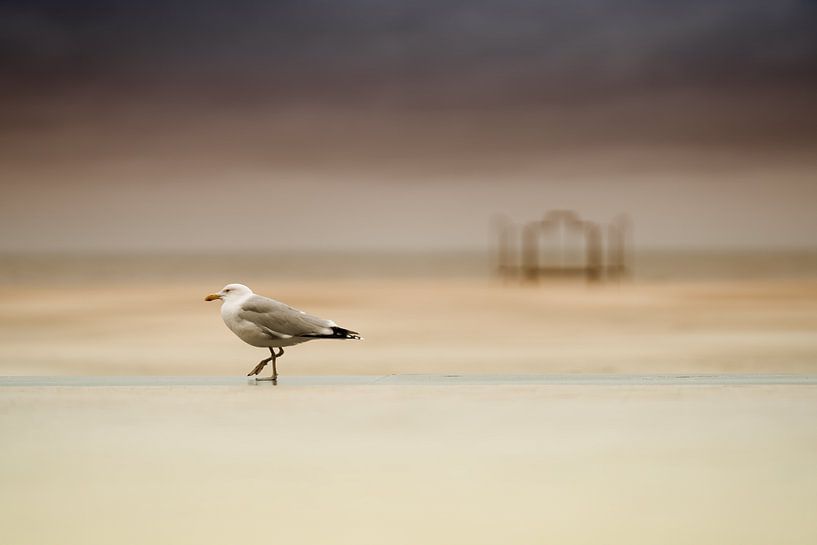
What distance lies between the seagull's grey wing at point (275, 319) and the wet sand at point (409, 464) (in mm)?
396

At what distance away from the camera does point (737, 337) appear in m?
14.0

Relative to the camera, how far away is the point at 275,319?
682 centimetres

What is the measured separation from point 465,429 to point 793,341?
919cm

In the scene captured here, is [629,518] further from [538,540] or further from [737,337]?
[737,337]

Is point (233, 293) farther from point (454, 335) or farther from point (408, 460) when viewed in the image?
point (454, 335)

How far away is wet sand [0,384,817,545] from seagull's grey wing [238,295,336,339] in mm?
396

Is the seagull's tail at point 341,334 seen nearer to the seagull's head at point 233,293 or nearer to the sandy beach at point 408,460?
the sandy beach at point 408,460

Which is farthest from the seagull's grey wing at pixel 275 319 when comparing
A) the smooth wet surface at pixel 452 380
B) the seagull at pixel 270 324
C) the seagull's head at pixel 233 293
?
the smooth wet surface at pixel 452 380

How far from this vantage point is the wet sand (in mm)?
4012

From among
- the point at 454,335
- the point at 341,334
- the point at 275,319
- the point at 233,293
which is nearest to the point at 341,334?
the point at 341,334

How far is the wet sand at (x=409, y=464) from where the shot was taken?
13.2 feet

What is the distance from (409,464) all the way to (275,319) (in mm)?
2217

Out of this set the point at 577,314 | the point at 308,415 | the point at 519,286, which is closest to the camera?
the point at 308,415

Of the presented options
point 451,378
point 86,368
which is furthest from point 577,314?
point 451,378
